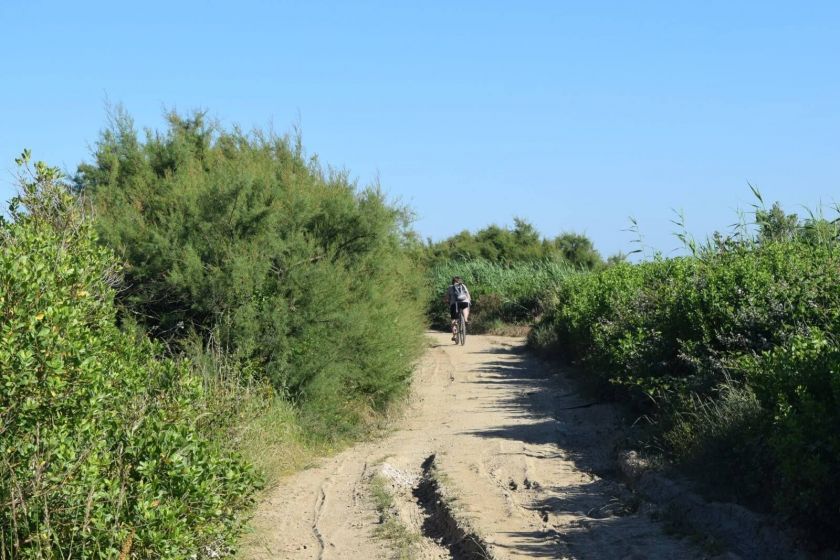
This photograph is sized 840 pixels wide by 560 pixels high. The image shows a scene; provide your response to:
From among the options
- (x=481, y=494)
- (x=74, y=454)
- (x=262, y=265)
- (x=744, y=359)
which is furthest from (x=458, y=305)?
(x=74, y=454)

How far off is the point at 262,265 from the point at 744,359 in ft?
21.4

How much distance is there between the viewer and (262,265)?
13117 mm

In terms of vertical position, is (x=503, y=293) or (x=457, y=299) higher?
(x=503, y=293)

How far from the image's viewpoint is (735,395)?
374 inches

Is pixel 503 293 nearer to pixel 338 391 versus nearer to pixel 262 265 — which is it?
pixel 338 391

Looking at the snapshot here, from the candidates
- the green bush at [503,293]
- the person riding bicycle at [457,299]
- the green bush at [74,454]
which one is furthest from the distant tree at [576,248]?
the green bush at [74,454]

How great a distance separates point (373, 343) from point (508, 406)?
3.12 meters

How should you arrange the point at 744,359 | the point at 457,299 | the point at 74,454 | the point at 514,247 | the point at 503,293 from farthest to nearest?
1. the point at 514,247
2. the point at 503,293
3. the point at 457,299
4. the point at 744,359
5. the point at 74,454

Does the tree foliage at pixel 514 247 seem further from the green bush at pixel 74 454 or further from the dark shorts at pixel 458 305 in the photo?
the green bush at pixel 74 454

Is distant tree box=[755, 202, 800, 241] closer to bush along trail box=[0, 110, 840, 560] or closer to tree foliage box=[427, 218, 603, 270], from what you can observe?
bush along trail box=[0, 110, 840, 560]

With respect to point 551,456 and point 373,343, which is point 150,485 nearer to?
point 551,456

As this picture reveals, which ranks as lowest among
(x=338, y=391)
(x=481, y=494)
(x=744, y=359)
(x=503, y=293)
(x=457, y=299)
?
(x=481, y=494)

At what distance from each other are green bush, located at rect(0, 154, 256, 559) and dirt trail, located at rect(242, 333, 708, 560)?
104 inches

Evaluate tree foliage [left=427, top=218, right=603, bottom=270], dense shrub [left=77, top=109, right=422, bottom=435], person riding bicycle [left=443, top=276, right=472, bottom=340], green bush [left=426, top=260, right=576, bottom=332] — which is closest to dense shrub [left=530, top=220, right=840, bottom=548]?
dense shrub [left=77, top=109, right=422, bottom=435]
